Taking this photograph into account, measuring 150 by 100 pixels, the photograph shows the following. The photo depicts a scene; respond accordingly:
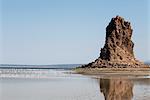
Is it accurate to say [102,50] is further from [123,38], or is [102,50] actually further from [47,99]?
[47,99]

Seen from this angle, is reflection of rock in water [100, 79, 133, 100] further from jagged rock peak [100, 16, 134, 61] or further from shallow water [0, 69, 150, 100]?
jagged rock peak [100, 16, 134, 61]

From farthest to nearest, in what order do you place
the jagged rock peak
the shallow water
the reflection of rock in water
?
the jagged rock peak → the reflection of rock in water → the shallow water

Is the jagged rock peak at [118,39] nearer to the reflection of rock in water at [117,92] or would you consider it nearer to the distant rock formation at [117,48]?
the distant rock formation at [117,48]

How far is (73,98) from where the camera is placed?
28562 mm

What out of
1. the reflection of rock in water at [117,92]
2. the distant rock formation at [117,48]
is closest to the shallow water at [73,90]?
the reflection of rock in water at [117,92]

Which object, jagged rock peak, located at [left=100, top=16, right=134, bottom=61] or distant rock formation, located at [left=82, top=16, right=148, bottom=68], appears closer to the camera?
distant rock formation, located at [left=82, top=16, right=148, bottom=68]

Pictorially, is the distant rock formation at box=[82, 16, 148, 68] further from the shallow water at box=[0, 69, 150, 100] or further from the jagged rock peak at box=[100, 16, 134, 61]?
the shallow water at box=[0, 69, 150, 100]

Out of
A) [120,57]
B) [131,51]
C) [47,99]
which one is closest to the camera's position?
[47,99]

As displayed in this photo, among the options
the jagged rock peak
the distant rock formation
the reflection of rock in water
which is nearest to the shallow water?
the reflection of rock in water

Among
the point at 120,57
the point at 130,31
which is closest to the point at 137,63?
the point at 120,57

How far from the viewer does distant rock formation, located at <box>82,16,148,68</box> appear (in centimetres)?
12032

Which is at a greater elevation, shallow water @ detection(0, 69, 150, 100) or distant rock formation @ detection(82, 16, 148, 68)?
distant rock formation @ detection(82, 16, 148, 68)

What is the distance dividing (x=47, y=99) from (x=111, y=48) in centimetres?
10003

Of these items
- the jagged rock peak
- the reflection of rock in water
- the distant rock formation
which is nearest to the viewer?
the reflection of rock in water
